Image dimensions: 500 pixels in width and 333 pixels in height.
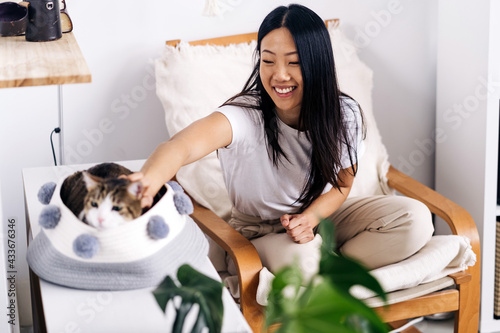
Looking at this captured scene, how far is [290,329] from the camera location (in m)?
0.66

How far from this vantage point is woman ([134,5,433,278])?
1451 mm

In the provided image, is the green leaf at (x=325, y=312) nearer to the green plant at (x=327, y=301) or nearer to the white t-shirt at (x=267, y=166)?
the green plant at (x=327, y=301)

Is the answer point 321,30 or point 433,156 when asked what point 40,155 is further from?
point 433,156

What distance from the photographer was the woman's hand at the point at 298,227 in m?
1.52

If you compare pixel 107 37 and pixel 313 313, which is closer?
pixel 313 313

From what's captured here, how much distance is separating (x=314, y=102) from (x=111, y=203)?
0.69 m

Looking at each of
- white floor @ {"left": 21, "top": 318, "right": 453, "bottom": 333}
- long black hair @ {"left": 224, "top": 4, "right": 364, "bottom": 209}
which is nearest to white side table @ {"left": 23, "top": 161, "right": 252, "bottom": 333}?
long black hair @ {"left": 224, "top": 4, "right": 364, "bottom": 209}

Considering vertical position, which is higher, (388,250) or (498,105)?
(498,105)

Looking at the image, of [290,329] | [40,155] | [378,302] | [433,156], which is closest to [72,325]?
[290,329]

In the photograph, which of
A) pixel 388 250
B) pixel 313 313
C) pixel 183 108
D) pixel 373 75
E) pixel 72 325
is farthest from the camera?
pixel 373 75

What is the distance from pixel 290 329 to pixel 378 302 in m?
0.90

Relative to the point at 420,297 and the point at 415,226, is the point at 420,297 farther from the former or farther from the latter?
the point at 415,226

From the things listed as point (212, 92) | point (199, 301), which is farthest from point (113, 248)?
point (212, 92)

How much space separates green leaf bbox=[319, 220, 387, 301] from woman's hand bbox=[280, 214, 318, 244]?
2.49ft
